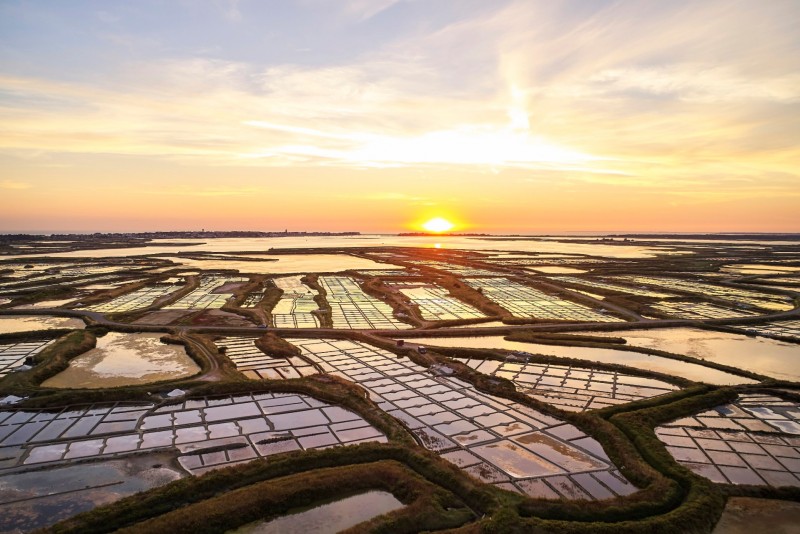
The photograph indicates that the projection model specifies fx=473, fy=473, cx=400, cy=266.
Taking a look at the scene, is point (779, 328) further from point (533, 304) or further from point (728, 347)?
point (533, 304)

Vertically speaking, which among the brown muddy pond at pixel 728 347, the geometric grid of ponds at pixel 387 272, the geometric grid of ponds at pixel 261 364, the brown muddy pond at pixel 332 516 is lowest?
the brown muddy pond at pixel 332 516

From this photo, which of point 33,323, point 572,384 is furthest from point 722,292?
point 33,323

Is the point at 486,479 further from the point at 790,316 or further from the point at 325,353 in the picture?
the point at 790,316

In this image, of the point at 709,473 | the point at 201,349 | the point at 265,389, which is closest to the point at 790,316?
the point at 709,473

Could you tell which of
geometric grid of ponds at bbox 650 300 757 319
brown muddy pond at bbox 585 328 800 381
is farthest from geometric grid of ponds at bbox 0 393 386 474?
geometric grid of ponds at bbox 650 300 757 319

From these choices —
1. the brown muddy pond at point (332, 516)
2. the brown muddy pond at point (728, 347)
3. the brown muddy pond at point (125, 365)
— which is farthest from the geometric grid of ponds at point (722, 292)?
the brown muddy pond at point (125, 365)

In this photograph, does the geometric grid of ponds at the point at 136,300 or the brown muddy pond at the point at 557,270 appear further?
the brown muddy pond at the point at 557,270

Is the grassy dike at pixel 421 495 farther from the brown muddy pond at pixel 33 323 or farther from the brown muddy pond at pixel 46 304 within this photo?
the brown muddy pond at pixel 46 304

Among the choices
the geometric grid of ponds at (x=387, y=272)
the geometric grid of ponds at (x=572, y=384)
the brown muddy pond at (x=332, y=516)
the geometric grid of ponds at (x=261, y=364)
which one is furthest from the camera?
the geometric grid of ponds at (x=387, y=272)
